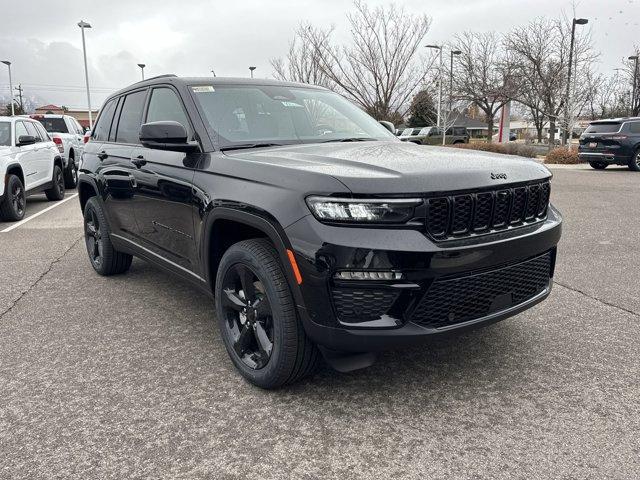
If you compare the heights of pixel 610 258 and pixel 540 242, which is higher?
pixel 540 242

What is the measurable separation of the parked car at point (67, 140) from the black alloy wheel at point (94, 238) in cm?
786

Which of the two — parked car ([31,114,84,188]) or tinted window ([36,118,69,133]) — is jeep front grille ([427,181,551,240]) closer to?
parked car ([31,114,84,188])

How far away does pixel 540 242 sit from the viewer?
2973mm

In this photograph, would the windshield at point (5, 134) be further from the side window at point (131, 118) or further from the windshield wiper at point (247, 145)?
the windshield wiper at point (247, 145)

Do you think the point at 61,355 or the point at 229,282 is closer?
the point at 229,282

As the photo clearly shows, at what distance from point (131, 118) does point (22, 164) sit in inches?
230

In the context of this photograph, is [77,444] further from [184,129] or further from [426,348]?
[426,348]

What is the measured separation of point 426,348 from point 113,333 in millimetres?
2148

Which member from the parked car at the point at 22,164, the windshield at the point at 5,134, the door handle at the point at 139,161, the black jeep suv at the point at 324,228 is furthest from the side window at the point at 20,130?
the black jeep suv at the point at 324,228

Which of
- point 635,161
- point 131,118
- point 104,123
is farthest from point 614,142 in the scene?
point 131,118

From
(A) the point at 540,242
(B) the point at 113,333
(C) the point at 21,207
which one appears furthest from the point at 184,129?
(C) the point at 21,207

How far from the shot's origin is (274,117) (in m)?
3.79

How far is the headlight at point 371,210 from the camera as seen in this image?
246 cm

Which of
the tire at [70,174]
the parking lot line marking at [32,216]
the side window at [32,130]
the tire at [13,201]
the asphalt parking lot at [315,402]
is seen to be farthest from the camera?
the tire at [70,174]
